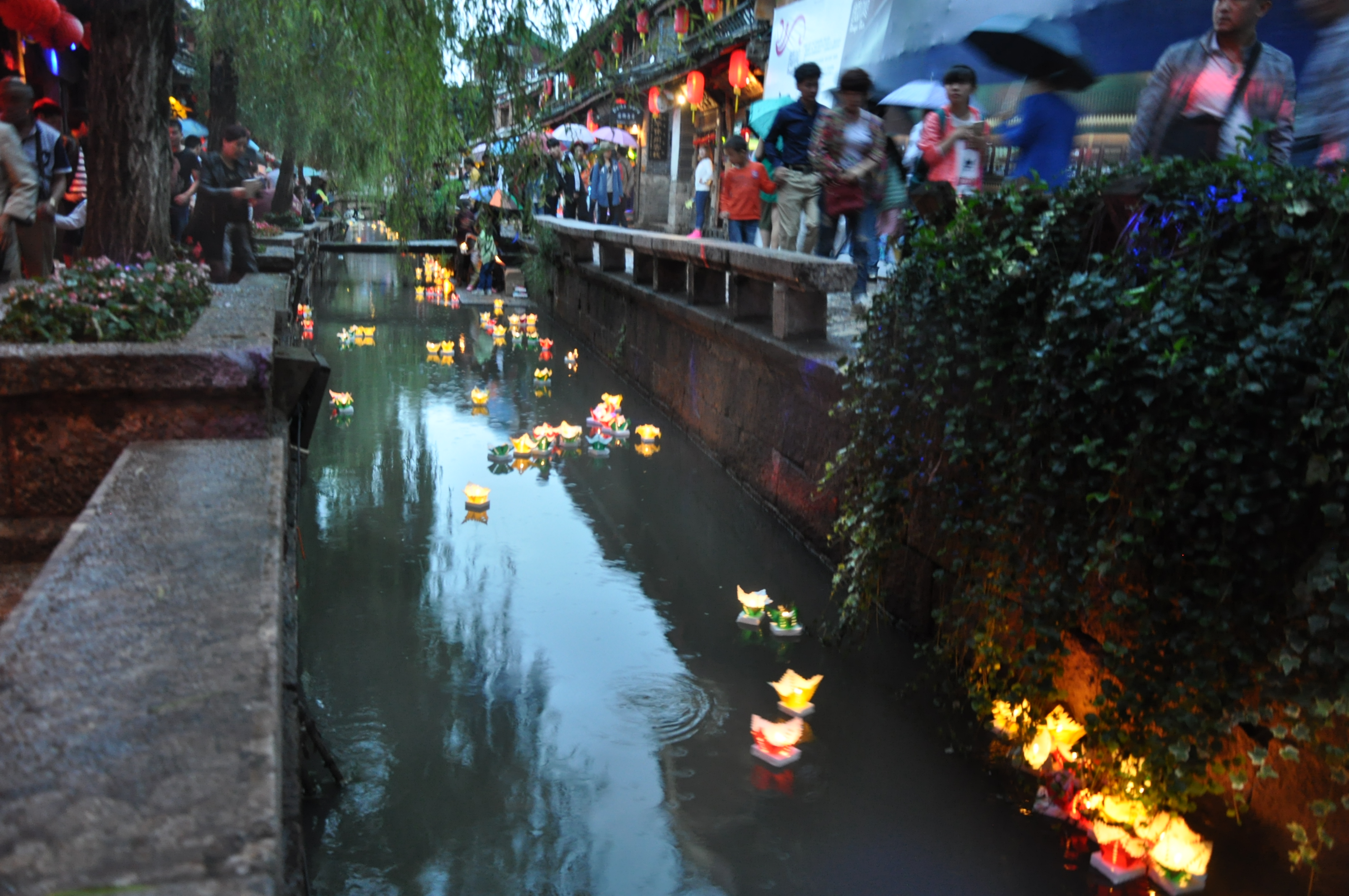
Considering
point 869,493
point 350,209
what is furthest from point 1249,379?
point 350,209

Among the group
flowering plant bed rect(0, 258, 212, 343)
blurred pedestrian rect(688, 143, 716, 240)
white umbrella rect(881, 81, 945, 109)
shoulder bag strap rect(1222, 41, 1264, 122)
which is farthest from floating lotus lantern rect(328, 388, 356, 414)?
blurred pedestrian rect(688, 143, 716, 240)

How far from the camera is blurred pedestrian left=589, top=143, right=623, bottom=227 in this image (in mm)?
21219

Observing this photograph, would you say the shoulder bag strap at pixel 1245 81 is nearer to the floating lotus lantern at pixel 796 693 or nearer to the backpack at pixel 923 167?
the backpack at pixel 923 167

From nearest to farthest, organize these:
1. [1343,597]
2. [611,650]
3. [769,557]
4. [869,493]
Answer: [1343,597]
[869,493]
[611,650]
[769,557]

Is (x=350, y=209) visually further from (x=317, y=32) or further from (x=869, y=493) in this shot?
(x=869, y=493)

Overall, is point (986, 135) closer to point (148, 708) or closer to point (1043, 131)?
point (1043, 131)

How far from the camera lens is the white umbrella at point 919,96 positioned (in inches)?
344

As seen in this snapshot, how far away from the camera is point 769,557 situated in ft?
18.0

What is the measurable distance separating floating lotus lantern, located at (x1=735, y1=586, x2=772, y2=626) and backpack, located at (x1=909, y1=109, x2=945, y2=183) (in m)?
3.24

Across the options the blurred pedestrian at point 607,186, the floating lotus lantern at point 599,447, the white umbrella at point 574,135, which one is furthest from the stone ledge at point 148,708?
the blurred pedestrian at point 607,186

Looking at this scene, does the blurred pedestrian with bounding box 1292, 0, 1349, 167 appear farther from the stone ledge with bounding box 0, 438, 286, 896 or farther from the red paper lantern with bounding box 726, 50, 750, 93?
the red paper lantern with bounding box 726, 50, 750, 93

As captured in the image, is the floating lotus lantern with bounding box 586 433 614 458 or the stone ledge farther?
the floating lotus lantern with bounding box 586 433 614 458

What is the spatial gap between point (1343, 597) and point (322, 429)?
677 cm

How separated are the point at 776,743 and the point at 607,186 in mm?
18864
